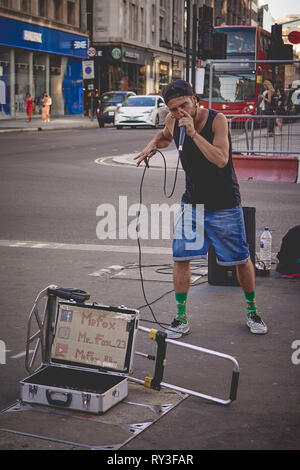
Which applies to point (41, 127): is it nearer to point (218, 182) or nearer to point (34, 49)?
point (34, 49)

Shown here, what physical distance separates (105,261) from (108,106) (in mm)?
33384

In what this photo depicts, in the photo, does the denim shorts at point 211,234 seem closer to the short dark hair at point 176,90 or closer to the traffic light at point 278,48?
the short dark hair at point 176,90

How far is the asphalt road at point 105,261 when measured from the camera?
386 centimetres

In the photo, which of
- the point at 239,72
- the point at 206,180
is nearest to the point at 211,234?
the point at 206,180

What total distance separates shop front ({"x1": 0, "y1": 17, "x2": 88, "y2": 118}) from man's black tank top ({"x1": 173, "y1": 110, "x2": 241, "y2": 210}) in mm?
38149

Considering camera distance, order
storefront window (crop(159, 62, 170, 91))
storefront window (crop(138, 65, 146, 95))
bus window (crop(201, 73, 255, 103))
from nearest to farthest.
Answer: bus window (crop(201, 73, 255, 103)) → storefront window (crop(138, 65, 146, 95)) → storefront window (crop(159, 62, 170, 91))

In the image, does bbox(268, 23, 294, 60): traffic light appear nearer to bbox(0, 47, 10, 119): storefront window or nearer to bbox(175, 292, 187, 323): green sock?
bbox(175, 292, 187, 323): green sock

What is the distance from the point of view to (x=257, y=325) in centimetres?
527

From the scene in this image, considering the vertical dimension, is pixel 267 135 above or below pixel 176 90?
below

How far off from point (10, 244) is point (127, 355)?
186 inches

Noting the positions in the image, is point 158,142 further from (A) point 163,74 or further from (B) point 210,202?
(A) point 163,74

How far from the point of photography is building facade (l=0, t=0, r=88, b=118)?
4275cm

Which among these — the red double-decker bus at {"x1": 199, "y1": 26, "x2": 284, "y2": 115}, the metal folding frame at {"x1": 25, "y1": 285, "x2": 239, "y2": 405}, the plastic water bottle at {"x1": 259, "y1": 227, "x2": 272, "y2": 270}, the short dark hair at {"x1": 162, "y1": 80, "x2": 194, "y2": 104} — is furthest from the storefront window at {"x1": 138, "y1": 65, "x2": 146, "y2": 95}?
the metal folding frame at {"x1": 25, "y1": 285, "x2": 239, "y2": 405}

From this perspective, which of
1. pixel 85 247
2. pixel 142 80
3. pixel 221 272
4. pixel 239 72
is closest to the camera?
pixel 221 272
